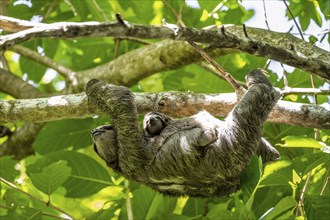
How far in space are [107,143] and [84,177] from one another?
48.3 inches

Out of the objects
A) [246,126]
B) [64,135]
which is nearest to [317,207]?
[246,126]

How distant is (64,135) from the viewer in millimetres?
8406

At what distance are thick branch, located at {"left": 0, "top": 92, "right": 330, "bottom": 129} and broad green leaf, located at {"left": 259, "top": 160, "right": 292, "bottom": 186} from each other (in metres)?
0.45

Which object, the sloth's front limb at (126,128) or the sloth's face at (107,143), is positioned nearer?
the sloth's front limb at (126,128)

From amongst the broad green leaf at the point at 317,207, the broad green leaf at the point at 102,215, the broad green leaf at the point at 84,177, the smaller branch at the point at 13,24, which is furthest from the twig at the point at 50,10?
the broad green leaf at the point at 317,207

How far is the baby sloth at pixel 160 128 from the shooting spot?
19.9 feet

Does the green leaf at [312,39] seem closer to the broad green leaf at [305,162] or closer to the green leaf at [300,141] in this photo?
the broad green leaf at [305,162]

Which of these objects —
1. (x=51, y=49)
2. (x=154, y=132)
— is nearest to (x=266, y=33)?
(x=154, y=132)

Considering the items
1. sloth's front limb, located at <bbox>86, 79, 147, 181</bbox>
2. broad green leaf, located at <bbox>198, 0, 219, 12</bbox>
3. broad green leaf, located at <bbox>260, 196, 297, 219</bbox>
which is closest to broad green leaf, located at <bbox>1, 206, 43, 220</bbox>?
sloth's front limb, located at <bbox>86, 79, 147, 181</bbox>

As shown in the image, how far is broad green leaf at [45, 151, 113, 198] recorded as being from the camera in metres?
7.29

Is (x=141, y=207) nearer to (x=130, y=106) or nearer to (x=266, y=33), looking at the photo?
(x=130, y=106)

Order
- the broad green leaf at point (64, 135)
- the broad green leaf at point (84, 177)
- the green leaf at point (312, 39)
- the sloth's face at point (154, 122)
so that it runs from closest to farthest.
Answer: the sloth's face at point (154, 122) → the green leaf at point (312, 39) → the broad green leaf at point (84, 177) → the broad green leaf at point (64, 135)

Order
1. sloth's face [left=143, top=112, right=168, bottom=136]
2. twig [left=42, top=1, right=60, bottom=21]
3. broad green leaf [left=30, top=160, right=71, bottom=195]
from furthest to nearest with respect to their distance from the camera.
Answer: twig [left=42, top=1, right=60, bottom=21], broad green leaf [left=30, top=160, right=71, bottom=195], sloth's face [left=143, top=112, right=168, bottom=136]

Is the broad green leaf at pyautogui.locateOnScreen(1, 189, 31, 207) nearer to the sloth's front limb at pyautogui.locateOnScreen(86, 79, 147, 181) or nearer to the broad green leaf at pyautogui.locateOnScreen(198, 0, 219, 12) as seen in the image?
the sloth's front limb at pyautogui.locateOnScreen(86, 79, 147, 181)
